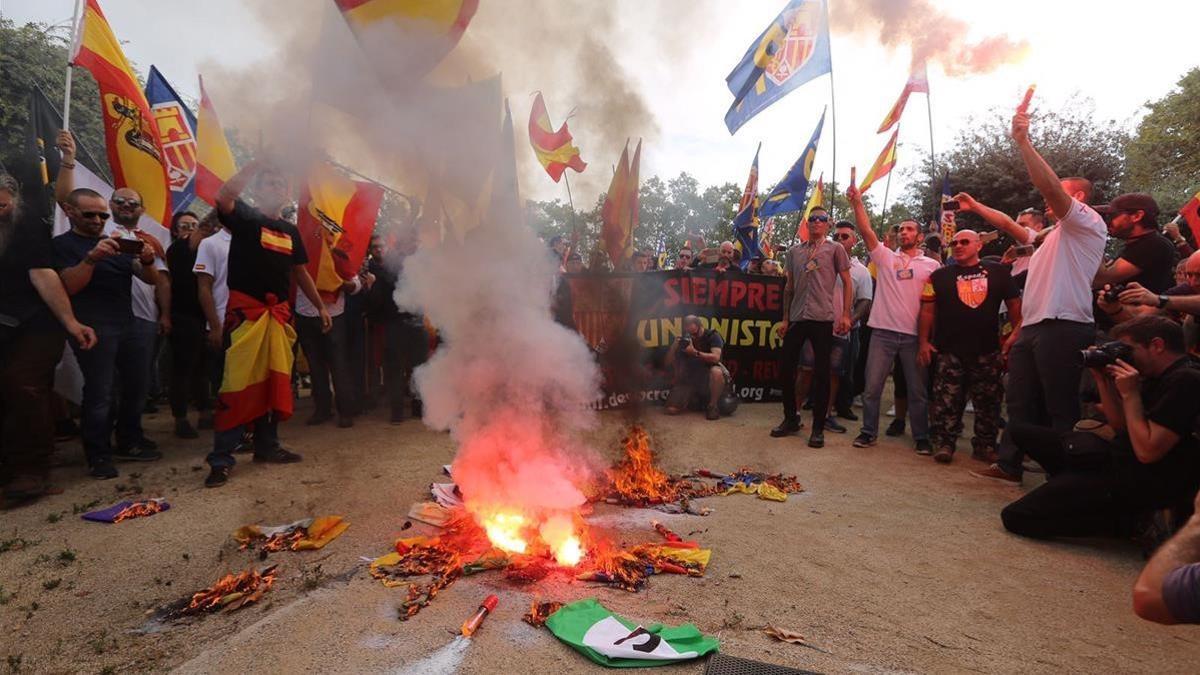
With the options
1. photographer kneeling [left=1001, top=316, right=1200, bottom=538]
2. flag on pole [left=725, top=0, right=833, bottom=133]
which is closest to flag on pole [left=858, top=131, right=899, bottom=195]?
flag on pole [left=725, top=0, right=833, bottom=133]

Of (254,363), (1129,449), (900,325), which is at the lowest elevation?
(1129,449)

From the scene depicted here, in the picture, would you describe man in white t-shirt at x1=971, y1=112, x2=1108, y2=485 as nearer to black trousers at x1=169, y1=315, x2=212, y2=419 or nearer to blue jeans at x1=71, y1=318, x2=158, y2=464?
blue jeans at x1=71, y1=318, x2=158, y2=464

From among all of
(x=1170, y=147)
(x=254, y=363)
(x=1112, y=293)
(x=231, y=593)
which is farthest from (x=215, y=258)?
(x=1170, y=147)

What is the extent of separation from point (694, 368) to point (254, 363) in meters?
5.36

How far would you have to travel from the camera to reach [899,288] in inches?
252

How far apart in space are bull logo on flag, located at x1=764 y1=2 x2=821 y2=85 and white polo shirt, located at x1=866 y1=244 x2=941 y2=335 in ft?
12.5

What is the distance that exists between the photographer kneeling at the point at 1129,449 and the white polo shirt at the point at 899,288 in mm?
2323

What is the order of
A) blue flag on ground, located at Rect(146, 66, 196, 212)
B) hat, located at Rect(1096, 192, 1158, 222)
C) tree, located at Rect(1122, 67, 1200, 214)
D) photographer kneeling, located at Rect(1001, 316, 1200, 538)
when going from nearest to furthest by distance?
photographer kneeling, located at Rect(1001, 316, 1200, 538)
hat, located at Rect(1096, 192, 1158, 222)
blue flag on ground, located at Rect(146, 66, 196, 212)
tree, located at Rect(1122, 67, 1200, 214)

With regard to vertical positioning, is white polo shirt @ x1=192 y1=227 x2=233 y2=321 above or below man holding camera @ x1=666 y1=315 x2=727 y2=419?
above

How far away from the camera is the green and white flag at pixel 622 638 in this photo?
8.32 feet

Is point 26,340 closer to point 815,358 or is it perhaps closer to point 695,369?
point 695,369

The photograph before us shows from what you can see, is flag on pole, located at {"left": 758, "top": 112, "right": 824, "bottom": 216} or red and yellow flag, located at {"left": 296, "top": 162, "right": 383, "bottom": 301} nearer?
red and yellow flag, located at {"left": 296, "top": 162, "right": 383, "bottom": 301}

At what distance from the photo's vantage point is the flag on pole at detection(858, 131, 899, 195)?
1144 centimetres

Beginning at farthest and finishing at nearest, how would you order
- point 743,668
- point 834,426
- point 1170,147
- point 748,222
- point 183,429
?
point 1170,147, point 748,222, point 834,426, point 183,429, point 743,668
